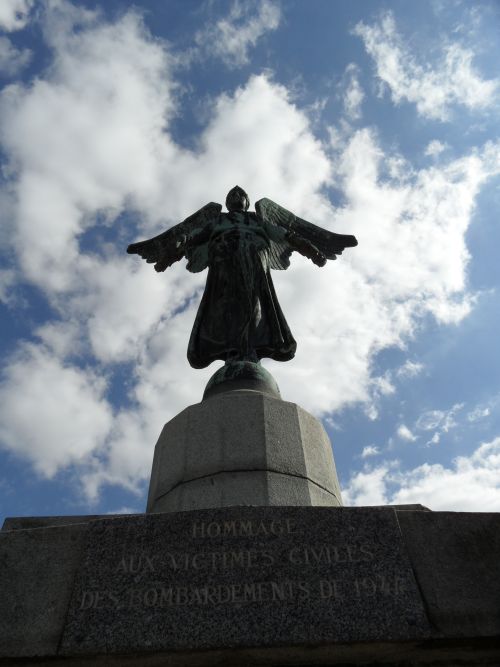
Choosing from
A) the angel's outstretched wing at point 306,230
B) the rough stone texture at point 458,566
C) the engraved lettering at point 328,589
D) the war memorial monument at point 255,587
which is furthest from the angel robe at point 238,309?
the engraved lettering at point 328,589

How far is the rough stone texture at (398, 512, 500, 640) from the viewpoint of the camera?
136 inches

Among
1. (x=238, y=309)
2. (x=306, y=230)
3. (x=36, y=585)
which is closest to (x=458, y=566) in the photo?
(x=36, y=585)

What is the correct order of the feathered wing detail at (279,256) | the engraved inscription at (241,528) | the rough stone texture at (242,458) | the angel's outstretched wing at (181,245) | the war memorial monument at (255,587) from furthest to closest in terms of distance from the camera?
1. the feathered wing detail at (279,256)
2. the angel's outstretched wing at (181,245)
3. the rough stone texture at (242,458)
4. the engraved inscription at (241,528)
5. the war memorial monument at (255,587)

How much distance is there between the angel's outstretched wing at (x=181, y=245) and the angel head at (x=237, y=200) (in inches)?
13.1

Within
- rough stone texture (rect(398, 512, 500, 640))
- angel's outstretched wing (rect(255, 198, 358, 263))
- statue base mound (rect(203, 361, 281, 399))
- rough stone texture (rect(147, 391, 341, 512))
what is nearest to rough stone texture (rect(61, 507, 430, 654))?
rough stone texture (rect(398, 512, 500, 640))

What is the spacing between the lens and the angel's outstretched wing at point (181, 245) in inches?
335

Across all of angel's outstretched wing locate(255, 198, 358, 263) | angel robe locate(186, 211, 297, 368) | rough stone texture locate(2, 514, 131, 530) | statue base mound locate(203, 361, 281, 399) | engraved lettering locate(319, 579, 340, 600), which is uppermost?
angel's outstretched wing locate(255, 198, 358, 263)

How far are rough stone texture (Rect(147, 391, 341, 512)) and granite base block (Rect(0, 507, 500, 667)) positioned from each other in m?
1.06

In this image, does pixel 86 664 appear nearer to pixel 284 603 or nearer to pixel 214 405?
pixel 284 603

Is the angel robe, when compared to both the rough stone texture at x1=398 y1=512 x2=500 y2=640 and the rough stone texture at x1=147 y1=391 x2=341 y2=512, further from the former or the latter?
the rough stone texture at x1=398 y1=512 x2=500 y2=640

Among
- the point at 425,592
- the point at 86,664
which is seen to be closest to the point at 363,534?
the point at 425,592

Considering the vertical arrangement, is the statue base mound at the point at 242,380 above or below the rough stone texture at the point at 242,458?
above

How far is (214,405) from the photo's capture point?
5840 mm

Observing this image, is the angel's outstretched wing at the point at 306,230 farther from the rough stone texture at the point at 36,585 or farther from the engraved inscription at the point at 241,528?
the rough stone texture at the point at 36,585
